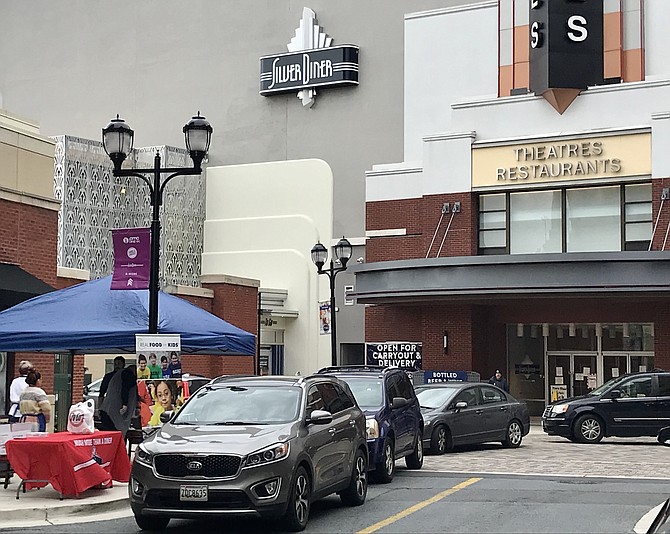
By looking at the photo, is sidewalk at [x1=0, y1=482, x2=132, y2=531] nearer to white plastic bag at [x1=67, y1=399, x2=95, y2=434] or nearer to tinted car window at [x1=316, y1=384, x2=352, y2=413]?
white plastic bag at [x1=67, y1=399, x2=95, y2=434]

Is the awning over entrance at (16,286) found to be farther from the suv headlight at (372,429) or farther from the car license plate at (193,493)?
the car license plate at (193,493)

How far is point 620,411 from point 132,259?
44.6 feet

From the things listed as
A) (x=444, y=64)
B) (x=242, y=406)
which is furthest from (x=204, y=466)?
(x=444, y=64)

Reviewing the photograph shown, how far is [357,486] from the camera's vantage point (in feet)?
46.9

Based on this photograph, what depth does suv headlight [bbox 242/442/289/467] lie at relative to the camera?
11.7m

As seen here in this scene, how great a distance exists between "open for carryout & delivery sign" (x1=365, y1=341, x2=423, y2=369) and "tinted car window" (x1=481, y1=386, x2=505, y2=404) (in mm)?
11351

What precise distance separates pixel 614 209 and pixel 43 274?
17751 mm

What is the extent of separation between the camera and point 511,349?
36500mm

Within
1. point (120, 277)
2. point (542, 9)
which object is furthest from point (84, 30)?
point (120, 277)

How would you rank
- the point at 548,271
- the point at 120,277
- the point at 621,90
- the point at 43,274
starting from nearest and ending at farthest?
the point at 120,277
the point at 43,274
the point at 548,271
the point at 621,90

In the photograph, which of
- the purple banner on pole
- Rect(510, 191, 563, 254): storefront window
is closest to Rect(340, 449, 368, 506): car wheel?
the purple banner on pole

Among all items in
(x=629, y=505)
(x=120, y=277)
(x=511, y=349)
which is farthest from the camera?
(x=511, y=349)

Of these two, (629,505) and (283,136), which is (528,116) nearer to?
(283,136)

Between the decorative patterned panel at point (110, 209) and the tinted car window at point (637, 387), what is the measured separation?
1939 centimetres
